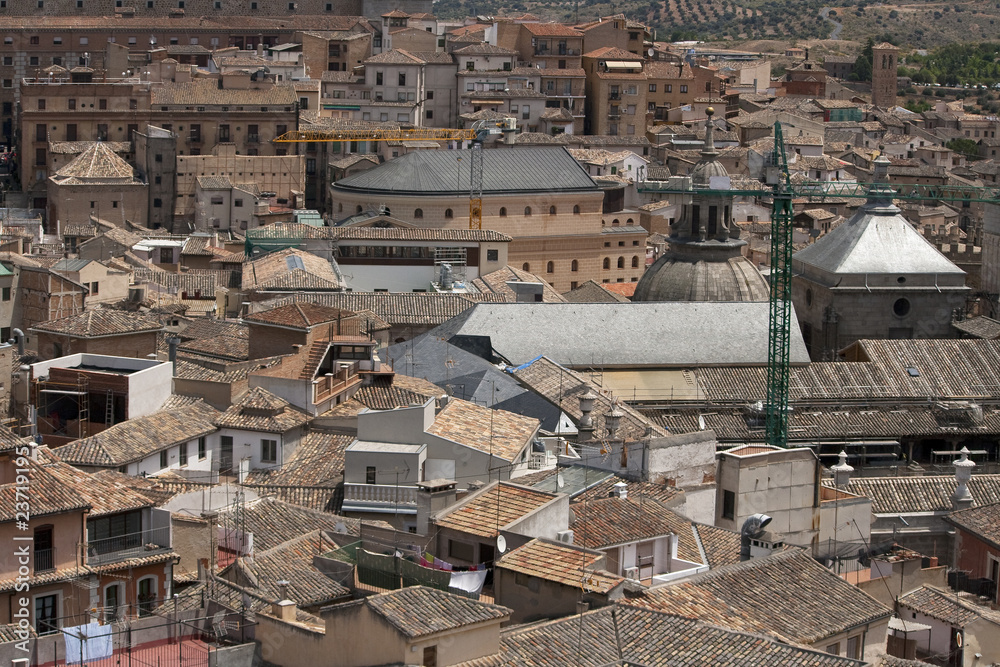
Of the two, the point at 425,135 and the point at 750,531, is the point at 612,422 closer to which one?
the point at 750,531

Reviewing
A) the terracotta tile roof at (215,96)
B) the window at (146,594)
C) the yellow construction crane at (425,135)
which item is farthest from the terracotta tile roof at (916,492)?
the terracotta tile roof at (215,96)

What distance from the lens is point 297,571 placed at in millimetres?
21969

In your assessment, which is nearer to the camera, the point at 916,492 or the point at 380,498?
the point at 380,498

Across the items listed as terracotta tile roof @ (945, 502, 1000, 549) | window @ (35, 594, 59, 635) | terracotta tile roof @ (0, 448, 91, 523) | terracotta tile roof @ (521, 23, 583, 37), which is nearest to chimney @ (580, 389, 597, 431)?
terracotta tile roof @ (945, 502, 1000, 549)

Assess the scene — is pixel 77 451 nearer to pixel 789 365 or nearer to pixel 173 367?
pixel 173 367

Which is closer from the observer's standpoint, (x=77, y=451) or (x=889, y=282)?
(x=77, y=451)

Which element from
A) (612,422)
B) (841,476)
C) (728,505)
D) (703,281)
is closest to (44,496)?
(728,505)

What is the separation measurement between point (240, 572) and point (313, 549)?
50.9 inches

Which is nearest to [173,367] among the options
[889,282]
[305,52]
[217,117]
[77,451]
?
[77,451]

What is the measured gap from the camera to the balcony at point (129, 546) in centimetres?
2350

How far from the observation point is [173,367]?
1356 inches

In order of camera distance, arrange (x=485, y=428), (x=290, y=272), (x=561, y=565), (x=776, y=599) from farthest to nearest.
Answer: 1. (x=290, y=272)
2. (x=485, y=428)
3. (x=776, y=599)
4. (x=561, y=565)

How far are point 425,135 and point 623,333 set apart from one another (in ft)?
117

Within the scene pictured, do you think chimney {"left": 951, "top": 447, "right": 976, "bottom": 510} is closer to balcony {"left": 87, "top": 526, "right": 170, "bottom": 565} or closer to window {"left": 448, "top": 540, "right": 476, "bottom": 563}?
window {"left": 448, "top": 540, "right": 476, "bottom": 563}
